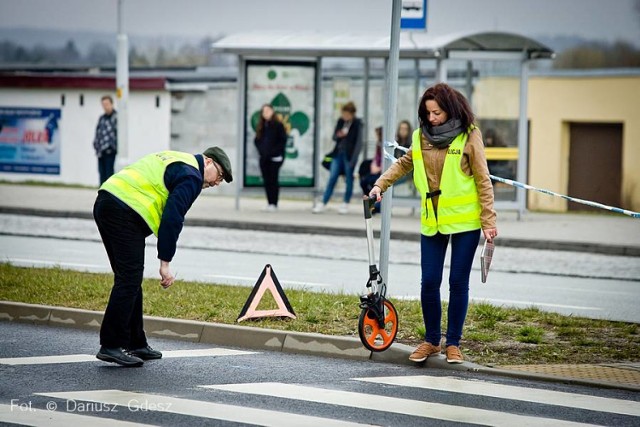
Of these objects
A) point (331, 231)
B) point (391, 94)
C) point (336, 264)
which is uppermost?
point (391, 94)

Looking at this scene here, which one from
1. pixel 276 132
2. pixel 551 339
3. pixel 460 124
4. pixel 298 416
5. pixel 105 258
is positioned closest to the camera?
pixel 298 416

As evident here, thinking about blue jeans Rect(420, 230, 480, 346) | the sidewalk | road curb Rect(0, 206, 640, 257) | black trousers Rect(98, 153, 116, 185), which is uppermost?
black trousers Rect(98, 153, 116, 185)

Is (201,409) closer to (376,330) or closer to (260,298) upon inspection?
(376,330)

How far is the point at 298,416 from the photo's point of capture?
271 inches

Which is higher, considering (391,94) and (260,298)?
(391,94)

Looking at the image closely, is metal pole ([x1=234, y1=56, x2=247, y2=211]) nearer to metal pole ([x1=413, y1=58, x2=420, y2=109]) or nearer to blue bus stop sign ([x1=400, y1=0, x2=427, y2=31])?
metal pole ([x1=413, y1=58, x2=420, y2=109])

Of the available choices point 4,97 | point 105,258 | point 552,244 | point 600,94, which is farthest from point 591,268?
point 4,97

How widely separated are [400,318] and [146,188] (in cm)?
264

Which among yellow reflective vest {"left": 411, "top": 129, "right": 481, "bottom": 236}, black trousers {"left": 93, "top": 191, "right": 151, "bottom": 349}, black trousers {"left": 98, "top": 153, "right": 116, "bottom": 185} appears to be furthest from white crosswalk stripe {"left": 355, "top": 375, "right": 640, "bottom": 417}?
black trousers {"left": 98, "top": 153, "right": 116, "bottom": 185}

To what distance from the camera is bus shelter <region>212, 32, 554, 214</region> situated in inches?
862

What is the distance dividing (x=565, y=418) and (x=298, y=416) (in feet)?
4.72

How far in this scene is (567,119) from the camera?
3791 cm

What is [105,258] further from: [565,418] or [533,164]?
[533,164]

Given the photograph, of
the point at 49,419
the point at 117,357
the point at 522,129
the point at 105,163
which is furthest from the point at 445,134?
the point at 105,163
